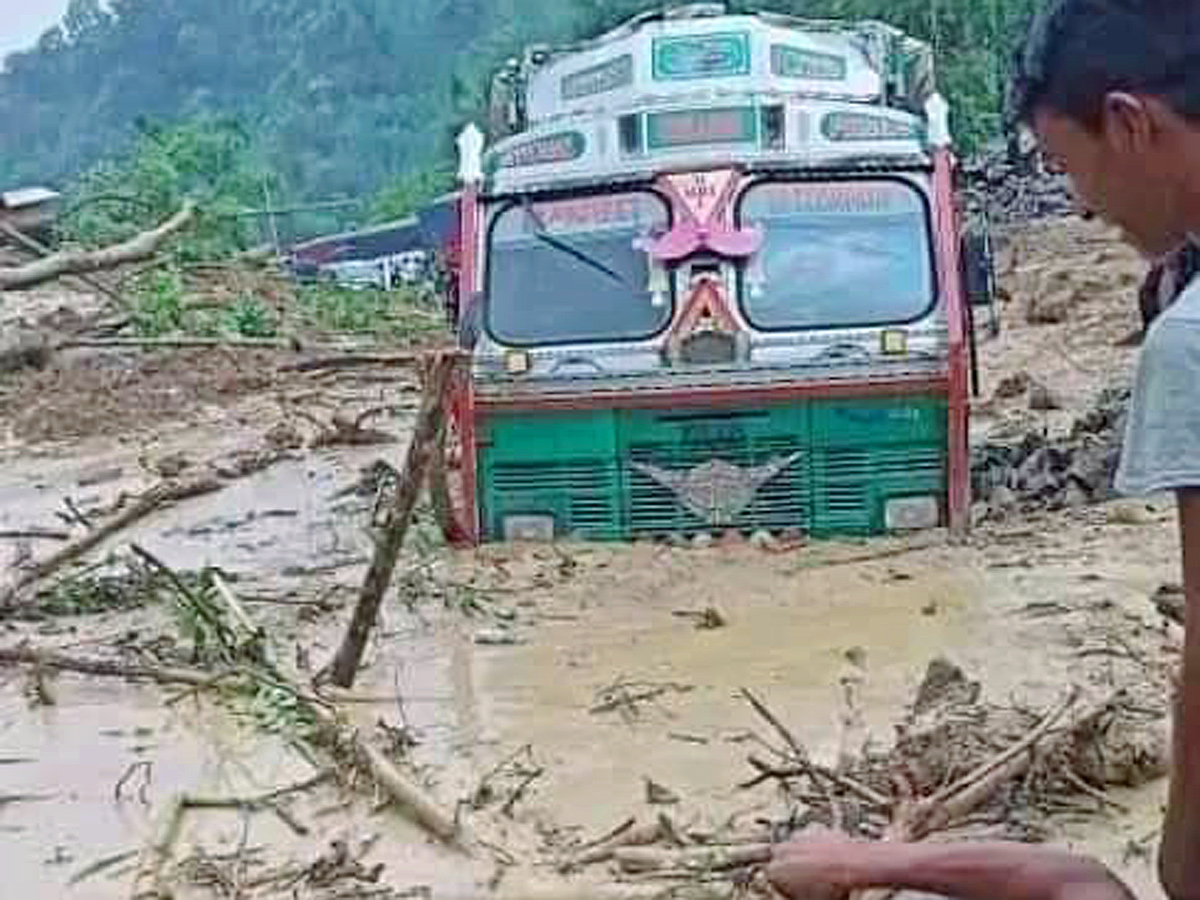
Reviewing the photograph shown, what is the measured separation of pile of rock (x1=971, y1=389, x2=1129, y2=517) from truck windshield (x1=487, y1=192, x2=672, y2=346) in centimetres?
236

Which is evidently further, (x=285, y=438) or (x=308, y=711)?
(x=285, y=438)

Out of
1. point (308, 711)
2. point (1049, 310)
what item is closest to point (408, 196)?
point (1049, 310)

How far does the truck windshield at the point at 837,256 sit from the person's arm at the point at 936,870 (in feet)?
24.6

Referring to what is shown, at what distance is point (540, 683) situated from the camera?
8273mm

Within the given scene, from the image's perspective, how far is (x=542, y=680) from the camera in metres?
8.32

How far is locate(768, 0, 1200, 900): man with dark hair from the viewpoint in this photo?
201 centimetres

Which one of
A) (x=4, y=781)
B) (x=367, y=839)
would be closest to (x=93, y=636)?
(x=4, y=781)

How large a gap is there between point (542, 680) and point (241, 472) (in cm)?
757

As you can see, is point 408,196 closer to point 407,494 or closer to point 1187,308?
point 407,494

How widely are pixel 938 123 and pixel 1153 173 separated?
8.75 metres

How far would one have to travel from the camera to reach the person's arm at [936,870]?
2459mm

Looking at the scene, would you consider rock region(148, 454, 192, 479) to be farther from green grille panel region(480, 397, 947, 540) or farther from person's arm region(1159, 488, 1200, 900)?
person's arm region(1159, 488, 1200, 900)

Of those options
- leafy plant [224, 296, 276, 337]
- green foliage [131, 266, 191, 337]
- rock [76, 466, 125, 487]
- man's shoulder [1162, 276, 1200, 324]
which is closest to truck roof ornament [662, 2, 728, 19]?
rock [76, 466, 125, 487]

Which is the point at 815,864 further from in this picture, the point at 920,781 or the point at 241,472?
the point at 241,472
